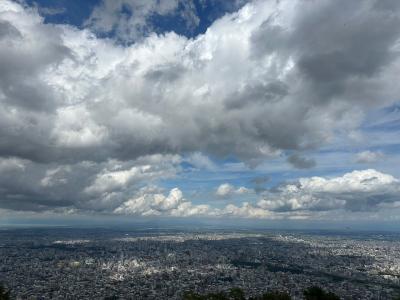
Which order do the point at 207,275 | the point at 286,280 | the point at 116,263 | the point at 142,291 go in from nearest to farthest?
1. the point at 142,291
2. the point at 286,280
3. the point at 207,275
4. the point at 116,263

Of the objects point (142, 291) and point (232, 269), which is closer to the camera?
point (142, 291)

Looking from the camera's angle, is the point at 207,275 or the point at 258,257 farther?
the point at 258,257

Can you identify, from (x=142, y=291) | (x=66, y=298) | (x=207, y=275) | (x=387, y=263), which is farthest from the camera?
(x=387, y=263)

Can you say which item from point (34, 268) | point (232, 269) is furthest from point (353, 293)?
point (34, 268)

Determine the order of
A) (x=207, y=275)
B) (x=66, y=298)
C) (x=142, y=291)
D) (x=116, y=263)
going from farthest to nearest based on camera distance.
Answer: (x=116, y=263), (x=207, y=275), (x=142, y=291), (x=66, y=298)

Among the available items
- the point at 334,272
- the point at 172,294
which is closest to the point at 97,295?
the point at 172,294

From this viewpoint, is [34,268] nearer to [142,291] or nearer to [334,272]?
[142,291]

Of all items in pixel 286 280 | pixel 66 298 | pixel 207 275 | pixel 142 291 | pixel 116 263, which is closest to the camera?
pixel 66 298

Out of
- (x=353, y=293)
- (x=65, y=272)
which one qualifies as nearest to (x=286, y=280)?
(x=353, y=293)

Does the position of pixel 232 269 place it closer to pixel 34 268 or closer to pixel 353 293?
pixel 353 293
